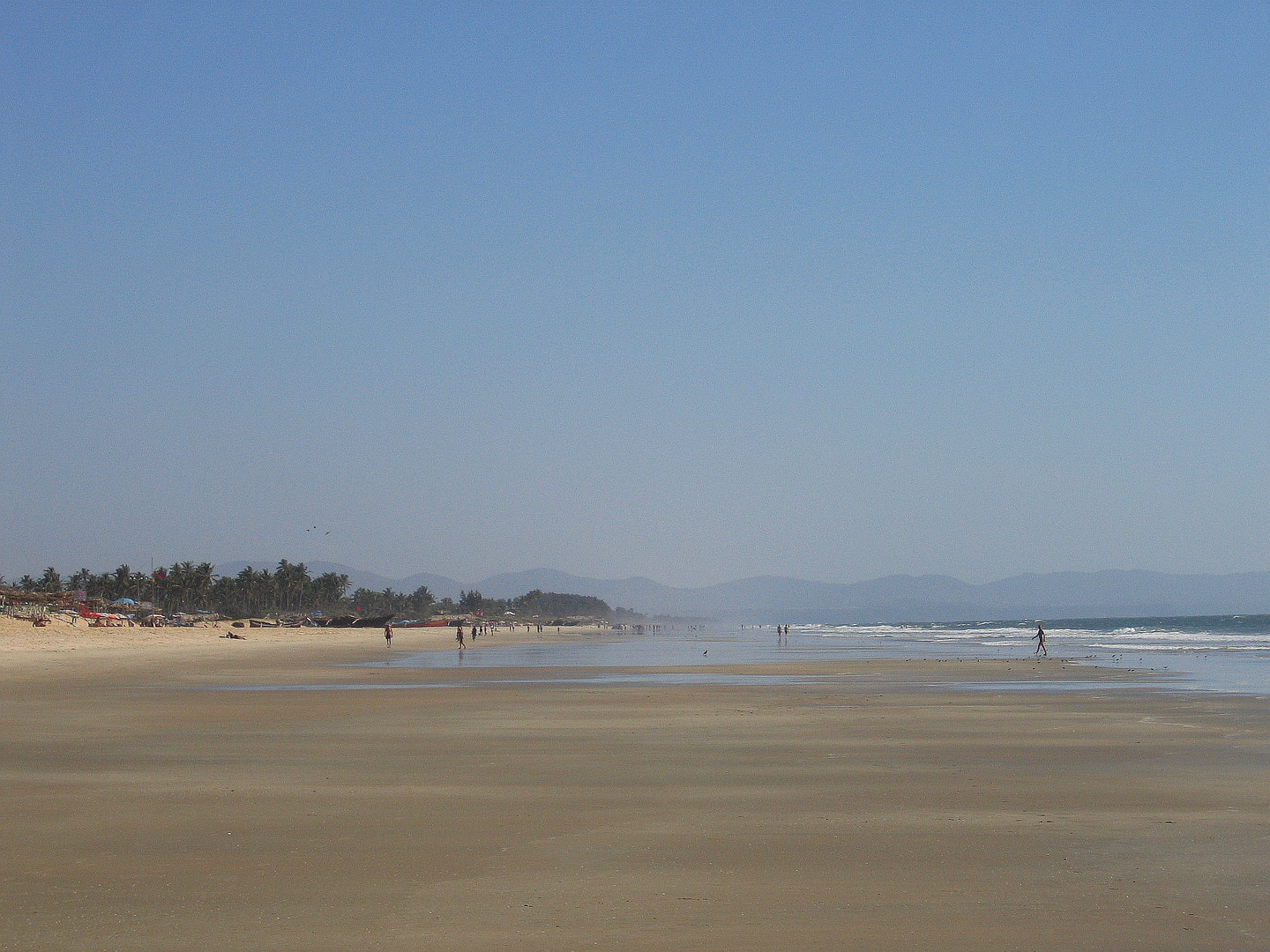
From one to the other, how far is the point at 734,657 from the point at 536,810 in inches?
1634

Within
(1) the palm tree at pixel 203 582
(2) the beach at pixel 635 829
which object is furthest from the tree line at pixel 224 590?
(2) the beach at pixel 635 829

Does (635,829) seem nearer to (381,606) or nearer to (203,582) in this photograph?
(203,582)

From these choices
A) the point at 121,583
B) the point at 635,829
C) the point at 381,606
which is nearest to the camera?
the point at 635,829

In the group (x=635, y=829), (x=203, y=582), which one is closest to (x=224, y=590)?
(x=203, y=582)

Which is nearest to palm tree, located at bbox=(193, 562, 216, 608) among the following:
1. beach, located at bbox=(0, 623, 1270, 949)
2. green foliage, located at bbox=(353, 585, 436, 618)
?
green foliage, located at bbox=(353, 585, 436, 618)

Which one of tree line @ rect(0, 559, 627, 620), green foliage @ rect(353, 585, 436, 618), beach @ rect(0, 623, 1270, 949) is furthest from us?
green foliage @ rect(353, 585, 436, 618)

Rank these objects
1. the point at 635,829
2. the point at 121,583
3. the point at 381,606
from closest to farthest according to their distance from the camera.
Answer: the point at 635,829, the point at 121,583, the point at 381,606

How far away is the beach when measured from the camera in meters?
6.94

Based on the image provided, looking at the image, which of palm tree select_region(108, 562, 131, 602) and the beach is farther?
palm tree select_region(108, 562, 131, 602)

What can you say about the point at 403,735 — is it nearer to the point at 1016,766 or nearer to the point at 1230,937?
the point at 1016,766

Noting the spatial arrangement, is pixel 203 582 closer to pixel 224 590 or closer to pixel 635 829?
pixel 224 590

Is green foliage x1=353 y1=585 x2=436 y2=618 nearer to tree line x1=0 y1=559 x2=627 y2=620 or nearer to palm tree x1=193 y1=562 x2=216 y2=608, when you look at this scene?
tree line x1=0 y1=559 x2=627 y2=620

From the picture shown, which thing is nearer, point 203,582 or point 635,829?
point 635,829

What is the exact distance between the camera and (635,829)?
392 inches
